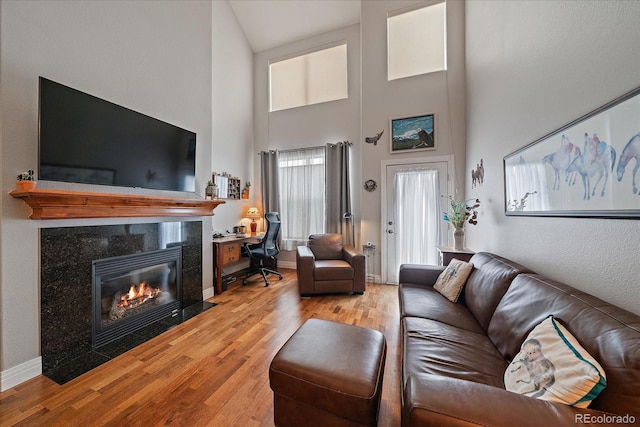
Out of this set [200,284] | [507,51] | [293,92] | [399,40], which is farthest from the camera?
[293,92]

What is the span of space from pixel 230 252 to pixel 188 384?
2.20 m

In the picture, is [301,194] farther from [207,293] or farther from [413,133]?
[207,293]

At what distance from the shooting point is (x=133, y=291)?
240 centimetres

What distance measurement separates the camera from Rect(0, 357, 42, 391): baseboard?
5.19ft

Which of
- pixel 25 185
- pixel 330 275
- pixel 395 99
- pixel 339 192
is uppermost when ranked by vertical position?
pixel 395 99

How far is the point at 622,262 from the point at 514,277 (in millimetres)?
530

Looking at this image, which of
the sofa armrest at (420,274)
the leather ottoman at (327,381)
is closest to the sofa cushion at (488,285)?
the sofa armrest at (420,274)

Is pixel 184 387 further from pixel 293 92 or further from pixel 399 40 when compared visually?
pixel 399 40

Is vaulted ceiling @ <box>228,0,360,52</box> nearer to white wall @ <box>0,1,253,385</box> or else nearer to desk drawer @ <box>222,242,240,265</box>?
white wall @ <box>0,1,253,385</box>

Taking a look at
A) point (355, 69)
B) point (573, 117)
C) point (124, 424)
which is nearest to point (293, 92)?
point (355, 69)

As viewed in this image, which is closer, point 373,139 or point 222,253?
point 222,253

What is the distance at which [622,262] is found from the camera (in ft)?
3.65

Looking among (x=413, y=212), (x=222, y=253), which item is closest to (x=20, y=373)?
(x=222, y=253)
